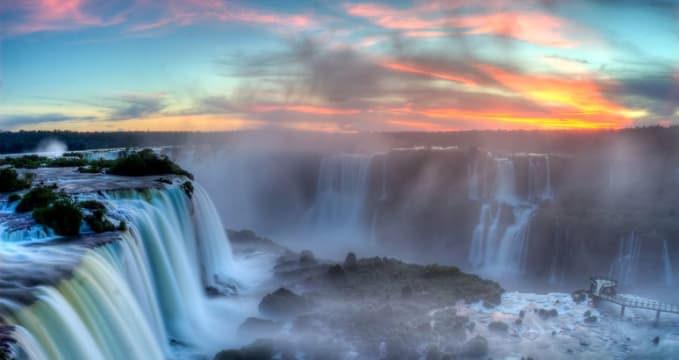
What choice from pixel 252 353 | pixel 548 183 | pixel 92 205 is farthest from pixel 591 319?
pixel 548 183

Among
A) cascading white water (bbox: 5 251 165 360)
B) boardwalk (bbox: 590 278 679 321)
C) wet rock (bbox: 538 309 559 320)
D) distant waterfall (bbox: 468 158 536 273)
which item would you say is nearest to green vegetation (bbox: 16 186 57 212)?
cascading white water (bbox: 5 251 165 360)

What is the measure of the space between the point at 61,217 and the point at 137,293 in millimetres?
3119

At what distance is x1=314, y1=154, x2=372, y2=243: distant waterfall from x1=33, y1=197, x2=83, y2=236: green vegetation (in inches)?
1381

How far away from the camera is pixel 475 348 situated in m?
16.2

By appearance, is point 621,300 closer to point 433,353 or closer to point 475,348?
point 475,348

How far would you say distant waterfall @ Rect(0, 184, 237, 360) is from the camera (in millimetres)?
8922

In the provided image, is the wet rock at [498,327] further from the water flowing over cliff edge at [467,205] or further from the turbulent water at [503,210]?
the turbulent water at [503,210]

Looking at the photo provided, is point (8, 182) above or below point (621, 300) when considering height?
above

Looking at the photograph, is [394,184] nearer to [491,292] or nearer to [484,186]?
[484,186]

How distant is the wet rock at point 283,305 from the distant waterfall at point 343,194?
89.9 ft

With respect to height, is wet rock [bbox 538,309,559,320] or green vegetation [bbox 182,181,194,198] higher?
green vegetation [bbox 182,181,194,198]

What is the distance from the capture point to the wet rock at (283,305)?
19.5 metres

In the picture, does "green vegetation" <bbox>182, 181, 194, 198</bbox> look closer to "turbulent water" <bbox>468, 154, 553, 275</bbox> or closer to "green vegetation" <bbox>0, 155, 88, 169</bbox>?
"green vegetation" <bbox>0, 155, 88, 169</bbox>

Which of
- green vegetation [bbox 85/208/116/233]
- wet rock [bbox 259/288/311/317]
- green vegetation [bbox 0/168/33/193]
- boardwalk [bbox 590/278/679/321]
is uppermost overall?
green vegetation [bbox 0/168/33/193]
